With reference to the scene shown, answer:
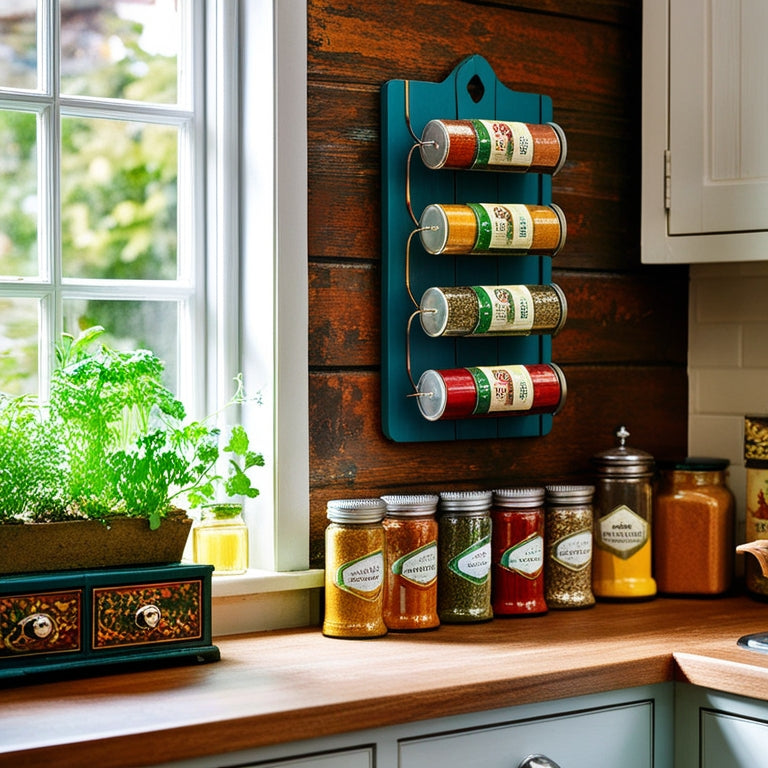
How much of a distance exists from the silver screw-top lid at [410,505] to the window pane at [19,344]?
624mm

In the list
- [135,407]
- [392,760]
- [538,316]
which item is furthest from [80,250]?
[392,760]

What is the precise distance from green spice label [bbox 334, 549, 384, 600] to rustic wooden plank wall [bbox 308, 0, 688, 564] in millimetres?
180

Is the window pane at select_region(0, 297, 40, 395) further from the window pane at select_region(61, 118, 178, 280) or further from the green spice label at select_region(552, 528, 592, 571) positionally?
the green spice label at select_region(552, 528, 592, 571)

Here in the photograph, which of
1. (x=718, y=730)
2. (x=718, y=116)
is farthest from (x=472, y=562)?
(x=718, y=116)

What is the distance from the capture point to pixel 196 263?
7.11 ft

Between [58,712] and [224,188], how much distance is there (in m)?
1.00

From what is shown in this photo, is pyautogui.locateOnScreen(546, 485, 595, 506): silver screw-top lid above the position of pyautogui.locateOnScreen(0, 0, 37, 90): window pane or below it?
below

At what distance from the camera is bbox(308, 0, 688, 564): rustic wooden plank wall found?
2.12 meters

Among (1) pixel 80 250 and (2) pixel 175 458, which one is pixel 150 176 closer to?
(1) pixel 80 250

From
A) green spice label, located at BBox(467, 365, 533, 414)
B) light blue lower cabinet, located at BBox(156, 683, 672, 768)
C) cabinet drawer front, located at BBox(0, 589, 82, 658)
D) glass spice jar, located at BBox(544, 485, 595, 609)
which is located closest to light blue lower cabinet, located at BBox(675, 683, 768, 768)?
light blue lower cabinet, located at BBox(156, 683, 672, 768)

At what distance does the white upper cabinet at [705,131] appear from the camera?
7.13ft

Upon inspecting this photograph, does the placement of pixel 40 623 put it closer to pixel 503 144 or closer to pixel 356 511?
pixel 356 511

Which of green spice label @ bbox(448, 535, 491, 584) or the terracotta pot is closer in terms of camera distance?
the terracotta pot

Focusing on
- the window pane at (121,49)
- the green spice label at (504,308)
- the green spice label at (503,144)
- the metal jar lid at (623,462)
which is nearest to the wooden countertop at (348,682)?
the metal jar lid at (623,462)
